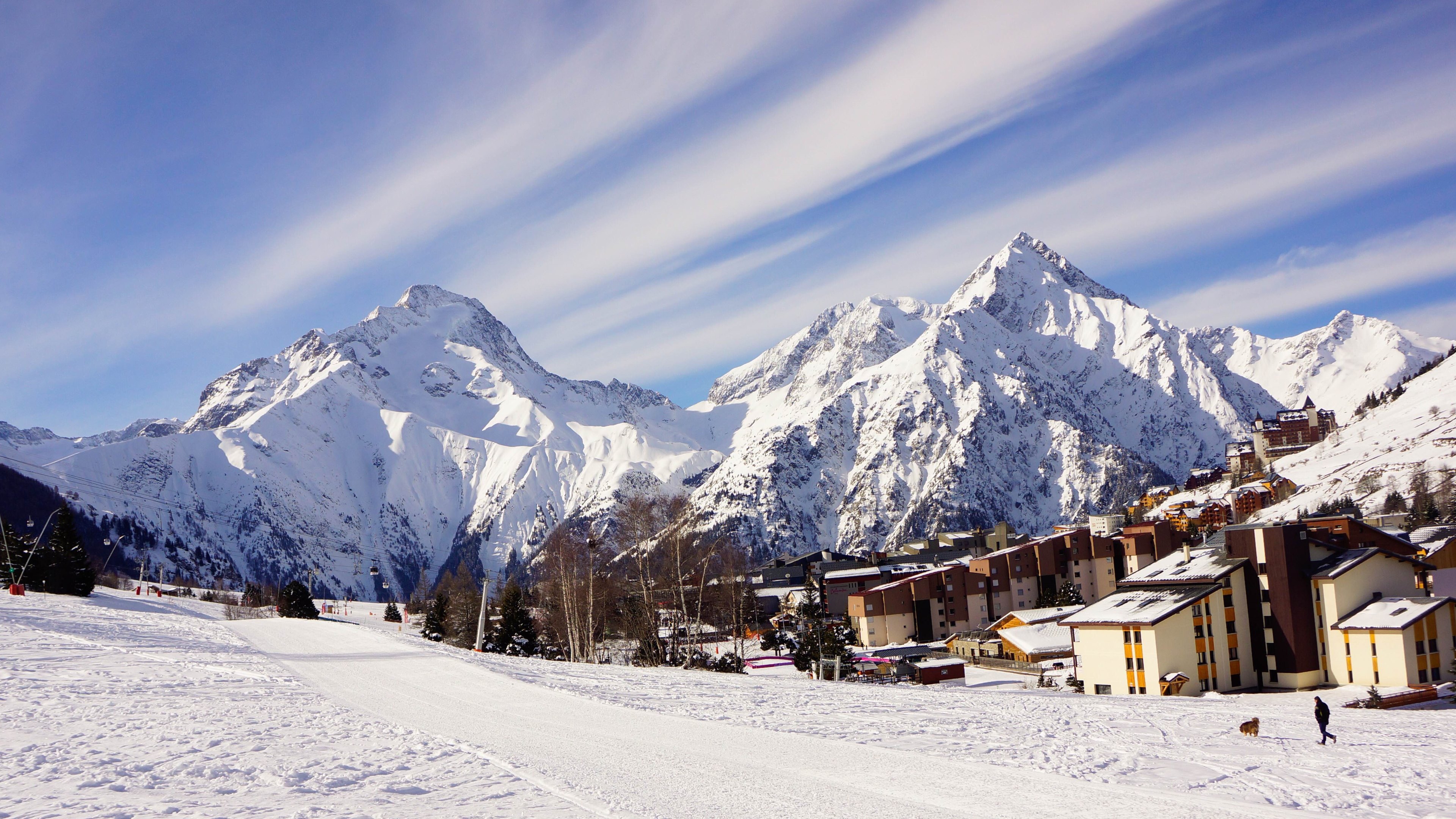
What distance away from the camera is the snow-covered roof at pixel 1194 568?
1736 inches

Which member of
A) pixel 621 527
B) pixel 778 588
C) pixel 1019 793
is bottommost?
pixel 778 588

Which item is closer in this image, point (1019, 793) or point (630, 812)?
point (630, 812)

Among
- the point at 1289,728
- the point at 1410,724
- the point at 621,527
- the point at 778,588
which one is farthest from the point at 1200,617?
the point at 778,588

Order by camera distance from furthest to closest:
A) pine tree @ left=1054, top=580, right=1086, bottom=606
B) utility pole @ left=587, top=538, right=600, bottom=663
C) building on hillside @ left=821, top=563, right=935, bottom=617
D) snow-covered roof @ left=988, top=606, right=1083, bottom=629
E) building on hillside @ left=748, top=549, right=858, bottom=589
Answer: building on hillside @ left=748, top=549, right=858, bottom=589
building on hillside @ left=821, top=563, right=935, bottom=617
pine tree @ left=1054, top=580, right=1086, bottom=606
snow-covered roof @ left=988, top=606, right=1083, bottom=629
utility pole @ left=587, top=538, right=600, bottom=663

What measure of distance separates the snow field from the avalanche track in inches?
37.2

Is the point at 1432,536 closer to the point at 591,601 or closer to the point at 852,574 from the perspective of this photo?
the point at 852,574

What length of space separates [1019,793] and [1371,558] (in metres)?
40.9

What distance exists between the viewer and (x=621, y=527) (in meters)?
50.0

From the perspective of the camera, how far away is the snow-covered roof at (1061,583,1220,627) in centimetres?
4216

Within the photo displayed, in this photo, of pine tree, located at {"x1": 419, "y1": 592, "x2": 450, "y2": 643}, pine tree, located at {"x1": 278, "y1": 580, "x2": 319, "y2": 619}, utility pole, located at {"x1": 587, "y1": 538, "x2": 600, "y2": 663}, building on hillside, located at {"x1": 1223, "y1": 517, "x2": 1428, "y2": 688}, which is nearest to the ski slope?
building on hillside, located at {"x1": 1223, "y1": 517, "x2": 1428, "y2": 688}

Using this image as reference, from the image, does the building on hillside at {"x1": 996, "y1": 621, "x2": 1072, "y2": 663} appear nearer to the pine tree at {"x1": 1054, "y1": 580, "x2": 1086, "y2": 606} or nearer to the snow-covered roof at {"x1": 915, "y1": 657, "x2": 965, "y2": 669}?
the snow-covered roof at {"x1": 915, "y1": 657, "x2": 965, "y2": 669}

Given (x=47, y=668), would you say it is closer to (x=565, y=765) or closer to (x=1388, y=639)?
(x=565, y=765)

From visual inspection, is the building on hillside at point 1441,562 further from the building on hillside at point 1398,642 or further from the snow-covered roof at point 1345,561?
the building on hillside at point 1398,642

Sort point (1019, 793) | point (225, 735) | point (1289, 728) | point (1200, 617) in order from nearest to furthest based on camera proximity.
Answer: point (1019, 793) < point (225, 735) < point (1289, 728) < point (1200, 617)
